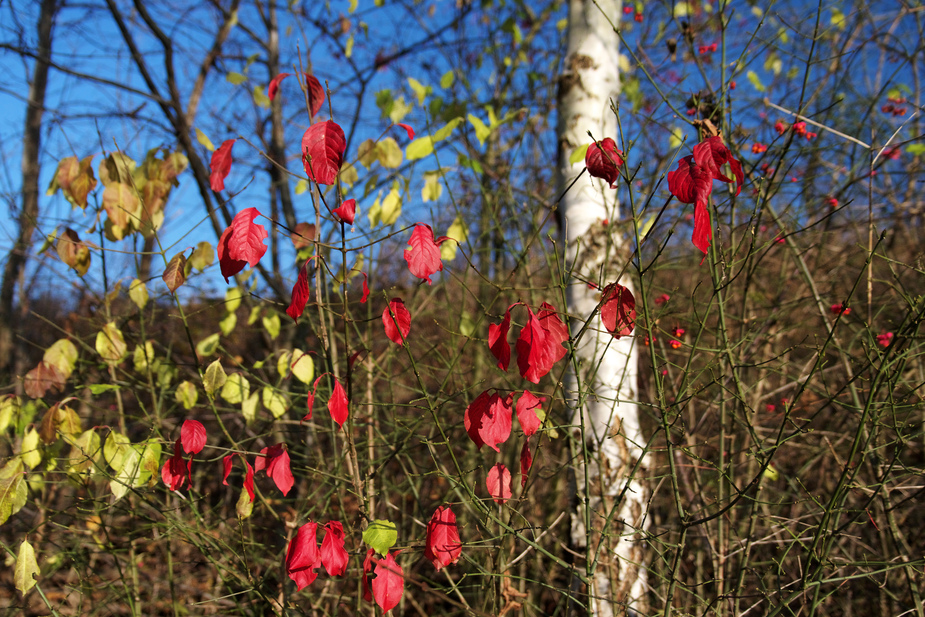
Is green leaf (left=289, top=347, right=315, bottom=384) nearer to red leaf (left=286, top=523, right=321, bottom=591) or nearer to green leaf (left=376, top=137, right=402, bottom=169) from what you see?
red leaf (left=286, top=523, right=321, bottom=591)

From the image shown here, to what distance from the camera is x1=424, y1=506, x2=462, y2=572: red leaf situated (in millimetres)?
1078

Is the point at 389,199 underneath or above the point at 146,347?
above

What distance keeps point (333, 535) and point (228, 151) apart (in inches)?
35.5

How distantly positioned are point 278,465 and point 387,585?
38cm

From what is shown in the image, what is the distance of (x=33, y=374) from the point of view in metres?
1.56

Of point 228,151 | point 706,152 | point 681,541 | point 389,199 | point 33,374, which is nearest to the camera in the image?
point 706,152

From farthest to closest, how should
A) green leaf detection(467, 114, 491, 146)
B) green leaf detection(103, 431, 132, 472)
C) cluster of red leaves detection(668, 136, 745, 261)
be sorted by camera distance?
1. green leaf detection(467, 114, 491, 146)
2. green leaf detection(103, 431, 132, 472)
3. cluster of red leaves detection(668, 136, 745, 261)

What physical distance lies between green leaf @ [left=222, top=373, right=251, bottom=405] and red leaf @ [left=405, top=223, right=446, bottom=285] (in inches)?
36.1

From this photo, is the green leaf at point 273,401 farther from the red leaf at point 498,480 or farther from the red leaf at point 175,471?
the red leaf at point 498,480

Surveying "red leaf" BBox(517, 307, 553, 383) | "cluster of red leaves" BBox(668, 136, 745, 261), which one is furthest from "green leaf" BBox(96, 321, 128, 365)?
"cluster of red leaves" BBox(668, 136, 745, 261)

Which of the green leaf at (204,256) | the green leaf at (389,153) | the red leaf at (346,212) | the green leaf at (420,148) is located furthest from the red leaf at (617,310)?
the green leaf at (204,256)

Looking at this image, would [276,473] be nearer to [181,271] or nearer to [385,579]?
[385,579]

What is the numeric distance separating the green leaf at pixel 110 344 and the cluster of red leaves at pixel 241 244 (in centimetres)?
92

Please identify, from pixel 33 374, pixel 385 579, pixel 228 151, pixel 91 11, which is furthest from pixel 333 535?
pixel 91 11
